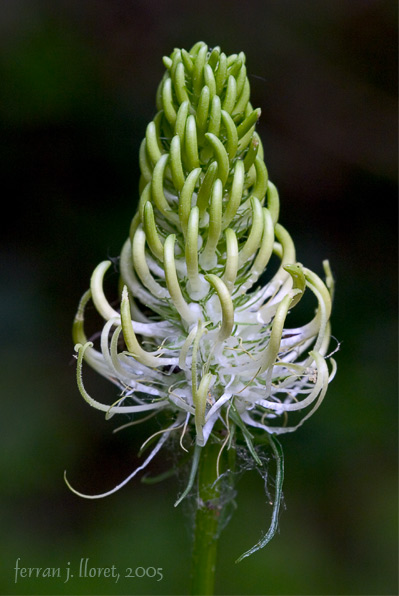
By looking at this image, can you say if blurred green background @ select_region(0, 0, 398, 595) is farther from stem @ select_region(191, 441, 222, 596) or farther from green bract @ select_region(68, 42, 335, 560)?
green bract @ select_region(68, 42, 335, 560)

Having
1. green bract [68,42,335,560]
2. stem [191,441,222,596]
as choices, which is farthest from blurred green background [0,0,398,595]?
green bract [68,42,335,560]

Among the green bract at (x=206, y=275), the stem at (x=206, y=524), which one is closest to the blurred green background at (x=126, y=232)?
the stem at (x=206, y=524)

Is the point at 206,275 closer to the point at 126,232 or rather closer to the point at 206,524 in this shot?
the point at 206,524

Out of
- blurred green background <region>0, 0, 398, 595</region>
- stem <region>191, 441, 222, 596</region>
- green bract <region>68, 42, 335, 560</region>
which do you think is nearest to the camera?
green bract <region>68, 42, 335, 560</region>

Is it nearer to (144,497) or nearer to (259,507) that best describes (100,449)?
(144,497)

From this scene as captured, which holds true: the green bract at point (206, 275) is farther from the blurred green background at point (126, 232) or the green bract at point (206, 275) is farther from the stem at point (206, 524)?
the blurred green background at point (126, 232)
